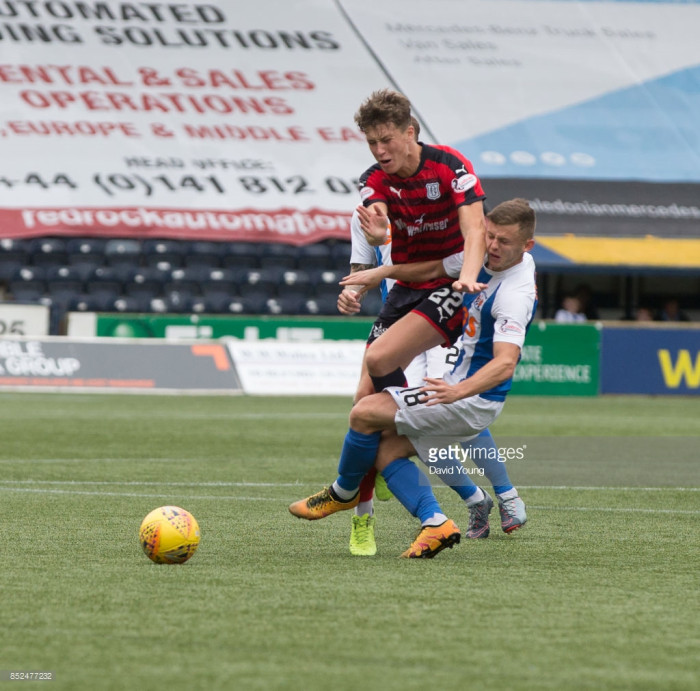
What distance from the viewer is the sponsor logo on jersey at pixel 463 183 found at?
5.62 metres

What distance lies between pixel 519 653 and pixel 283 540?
8.09 feet

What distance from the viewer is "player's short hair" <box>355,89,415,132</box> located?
5430 millimetres

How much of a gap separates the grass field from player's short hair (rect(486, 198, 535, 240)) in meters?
1.34

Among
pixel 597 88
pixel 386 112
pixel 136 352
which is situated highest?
pixel 597 88

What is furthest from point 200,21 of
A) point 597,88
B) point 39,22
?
point 597,88

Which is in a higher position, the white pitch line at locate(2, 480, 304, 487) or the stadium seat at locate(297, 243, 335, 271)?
the stadium seat at locate(297, 243, 335, 271)

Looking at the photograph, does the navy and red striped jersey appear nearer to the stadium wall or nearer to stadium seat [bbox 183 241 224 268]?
the stadium wall

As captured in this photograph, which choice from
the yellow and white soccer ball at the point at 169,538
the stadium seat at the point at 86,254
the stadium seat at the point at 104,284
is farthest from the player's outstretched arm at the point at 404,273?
the stadium seat at the point at 86,254

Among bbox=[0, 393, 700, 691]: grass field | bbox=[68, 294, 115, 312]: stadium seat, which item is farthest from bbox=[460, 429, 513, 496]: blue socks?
bbox=[68, 294, 115, 312]: stadium seat

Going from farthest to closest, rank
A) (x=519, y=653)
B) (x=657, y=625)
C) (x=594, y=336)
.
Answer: (x=594, y=336) → (x=657, y=625) → (x=519, y=653)

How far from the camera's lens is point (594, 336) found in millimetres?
20438

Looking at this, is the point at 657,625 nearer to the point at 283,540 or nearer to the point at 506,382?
the point at 506,382

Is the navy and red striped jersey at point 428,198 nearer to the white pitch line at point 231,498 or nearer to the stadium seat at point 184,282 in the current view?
the white pitch line at point 231,498

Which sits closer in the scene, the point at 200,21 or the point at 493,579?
the point at 493,579
